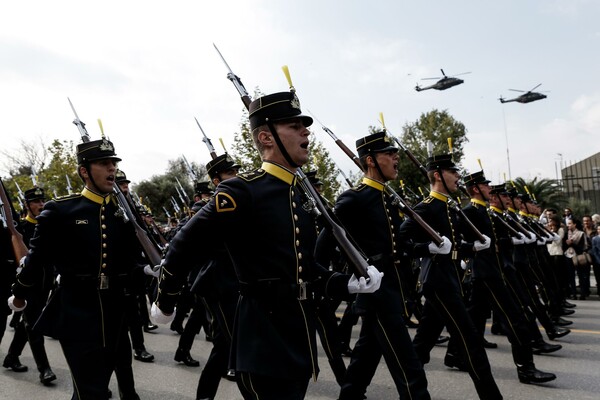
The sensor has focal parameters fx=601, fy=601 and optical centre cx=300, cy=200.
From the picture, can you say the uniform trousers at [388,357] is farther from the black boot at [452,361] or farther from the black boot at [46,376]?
the black boot at [46,376]

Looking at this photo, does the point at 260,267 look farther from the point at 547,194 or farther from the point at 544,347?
the point at 547,194

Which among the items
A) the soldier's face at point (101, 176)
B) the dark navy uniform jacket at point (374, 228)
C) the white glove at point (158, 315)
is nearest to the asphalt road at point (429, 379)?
the dark navy uniform jacket at point (374, 228)

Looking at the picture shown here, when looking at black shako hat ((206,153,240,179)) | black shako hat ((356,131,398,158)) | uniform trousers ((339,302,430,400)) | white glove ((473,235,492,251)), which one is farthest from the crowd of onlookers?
uniform trousers ((339,302,430,400))

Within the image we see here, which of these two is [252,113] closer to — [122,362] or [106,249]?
[106,249]

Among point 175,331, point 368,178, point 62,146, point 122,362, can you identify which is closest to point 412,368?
point 368,178

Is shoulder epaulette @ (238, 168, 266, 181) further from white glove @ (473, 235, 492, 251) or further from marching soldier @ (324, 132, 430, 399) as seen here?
white glove @ (473, 235, 492, 251)

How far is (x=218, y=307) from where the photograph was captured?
17.3ft

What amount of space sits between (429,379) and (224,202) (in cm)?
421

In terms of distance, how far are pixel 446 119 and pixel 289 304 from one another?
54064 mm

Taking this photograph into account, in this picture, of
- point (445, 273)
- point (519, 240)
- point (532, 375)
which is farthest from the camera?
point (519, 240)

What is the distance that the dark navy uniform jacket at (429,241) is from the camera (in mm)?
5305

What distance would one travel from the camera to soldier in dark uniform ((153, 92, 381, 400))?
2779 millimetres

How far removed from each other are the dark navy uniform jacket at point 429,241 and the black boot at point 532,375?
1221 mm

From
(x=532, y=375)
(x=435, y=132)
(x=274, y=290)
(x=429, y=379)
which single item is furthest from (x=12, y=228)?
(x=435, y=132)
